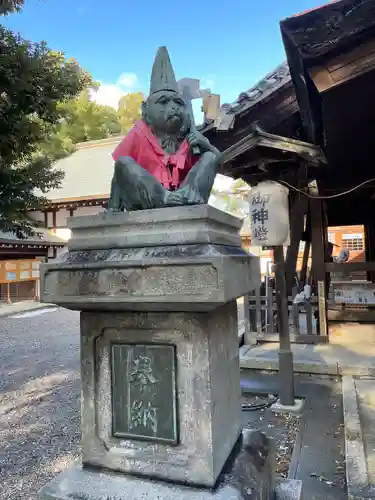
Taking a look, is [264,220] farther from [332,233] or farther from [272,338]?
[332,233]

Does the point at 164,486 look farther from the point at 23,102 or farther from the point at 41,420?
the point at 23,102

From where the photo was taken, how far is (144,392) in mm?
2025

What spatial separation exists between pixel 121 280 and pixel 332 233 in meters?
22.6

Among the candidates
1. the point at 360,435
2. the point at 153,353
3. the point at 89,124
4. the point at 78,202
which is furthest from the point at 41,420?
the point at 89,124

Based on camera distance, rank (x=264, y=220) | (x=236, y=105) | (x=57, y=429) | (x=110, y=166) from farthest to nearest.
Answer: (x=110, y=166) → (x=236, y=105) → (x=264, y=220) → (x=57, y=429)

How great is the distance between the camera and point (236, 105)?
5.78 meters

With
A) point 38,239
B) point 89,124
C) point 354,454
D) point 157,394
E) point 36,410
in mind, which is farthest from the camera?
point 89,124

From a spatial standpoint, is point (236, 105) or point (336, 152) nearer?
point (236, 105)

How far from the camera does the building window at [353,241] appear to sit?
73.2 ft

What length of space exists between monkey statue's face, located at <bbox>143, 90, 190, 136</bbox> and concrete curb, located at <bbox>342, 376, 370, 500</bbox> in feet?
8.99

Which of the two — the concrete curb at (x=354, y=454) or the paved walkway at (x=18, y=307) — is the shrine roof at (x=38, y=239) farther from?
the concrete curb at (x=354, y=454)

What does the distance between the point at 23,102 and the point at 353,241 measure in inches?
826

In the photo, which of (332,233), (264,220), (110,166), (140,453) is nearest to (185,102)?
(140,453)

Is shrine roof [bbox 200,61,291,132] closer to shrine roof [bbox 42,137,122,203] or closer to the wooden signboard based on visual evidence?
the wooden signboard
